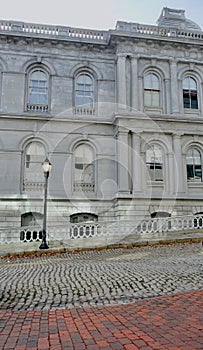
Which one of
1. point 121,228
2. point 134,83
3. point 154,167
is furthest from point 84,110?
point 121,228

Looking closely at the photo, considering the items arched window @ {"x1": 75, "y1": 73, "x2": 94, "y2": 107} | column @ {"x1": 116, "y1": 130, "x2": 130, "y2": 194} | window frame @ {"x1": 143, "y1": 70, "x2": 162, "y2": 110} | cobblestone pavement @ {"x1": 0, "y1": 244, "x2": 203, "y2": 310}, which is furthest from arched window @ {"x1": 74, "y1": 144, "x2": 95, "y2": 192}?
cobblestone pavement @ {"x1": 0, "y1": 244, "x2": 203, "y2": 310}

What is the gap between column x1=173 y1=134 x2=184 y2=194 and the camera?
66.9 feet

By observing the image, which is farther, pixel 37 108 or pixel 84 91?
pixel 84 91

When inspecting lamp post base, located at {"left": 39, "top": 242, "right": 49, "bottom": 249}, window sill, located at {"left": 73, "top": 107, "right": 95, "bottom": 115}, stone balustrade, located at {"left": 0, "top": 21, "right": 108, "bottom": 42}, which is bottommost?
lamp post base, located at {"left": 39, "top": 242, "right": 49, "bottom": 249}

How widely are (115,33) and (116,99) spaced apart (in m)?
4.27

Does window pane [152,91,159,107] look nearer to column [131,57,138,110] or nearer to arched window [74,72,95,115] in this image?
column [131,57,138,110]

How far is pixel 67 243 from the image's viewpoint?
46.2 ft

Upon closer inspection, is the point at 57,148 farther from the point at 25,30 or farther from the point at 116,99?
the point at 25,30

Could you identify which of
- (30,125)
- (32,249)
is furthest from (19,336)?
(30,125)

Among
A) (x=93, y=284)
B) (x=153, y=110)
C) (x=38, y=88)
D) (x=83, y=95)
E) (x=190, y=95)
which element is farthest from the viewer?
(x=190, y=95)

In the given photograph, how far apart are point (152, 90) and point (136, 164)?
595 cm

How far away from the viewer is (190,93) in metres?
22.9

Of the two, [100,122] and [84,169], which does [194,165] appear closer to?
[100,122]

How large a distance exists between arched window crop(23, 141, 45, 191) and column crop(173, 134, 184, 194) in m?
8.59
